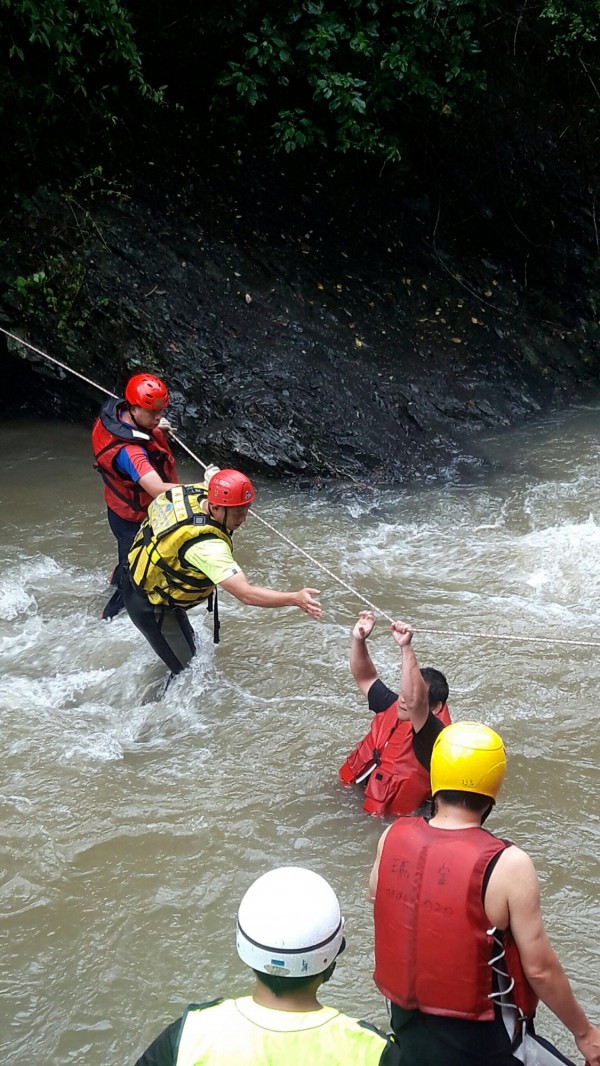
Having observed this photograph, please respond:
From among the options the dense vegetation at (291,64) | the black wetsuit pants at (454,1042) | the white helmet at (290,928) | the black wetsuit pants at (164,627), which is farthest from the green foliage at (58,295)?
the white helmet at (290,928)

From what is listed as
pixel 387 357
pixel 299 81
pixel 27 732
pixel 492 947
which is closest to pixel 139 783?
pixel 27 732

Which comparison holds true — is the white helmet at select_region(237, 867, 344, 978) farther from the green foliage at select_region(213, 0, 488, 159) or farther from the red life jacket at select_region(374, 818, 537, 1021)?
the green foliage at select_region(213, 0, 488, 159)

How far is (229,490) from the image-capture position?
4543 mm

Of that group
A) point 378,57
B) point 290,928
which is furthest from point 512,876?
point 378,57

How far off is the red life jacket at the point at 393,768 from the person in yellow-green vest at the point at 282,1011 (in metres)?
2.36

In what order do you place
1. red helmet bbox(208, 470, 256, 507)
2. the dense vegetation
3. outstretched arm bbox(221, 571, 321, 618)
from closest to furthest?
outstretched arm bbox(221, 571, 321, 618)
red helmet bbox(208, 470, 256, 507)
the dense vegetation

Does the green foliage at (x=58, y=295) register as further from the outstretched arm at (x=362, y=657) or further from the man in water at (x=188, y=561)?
the outstretched arm at (x=362, y=657)

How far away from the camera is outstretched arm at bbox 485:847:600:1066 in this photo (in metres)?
2.24

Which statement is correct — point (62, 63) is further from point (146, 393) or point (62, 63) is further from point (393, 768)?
point (393, 768)

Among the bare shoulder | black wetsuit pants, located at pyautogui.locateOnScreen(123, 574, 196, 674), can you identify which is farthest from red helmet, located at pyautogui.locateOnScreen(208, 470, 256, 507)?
the bare shoulder

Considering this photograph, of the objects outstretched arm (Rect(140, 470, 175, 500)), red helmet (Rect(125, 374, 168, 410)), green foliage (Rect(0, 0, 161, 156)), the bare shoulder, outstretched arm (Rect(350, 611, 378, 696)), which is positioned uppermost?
green foliage (Rect(0, 0, 161, 156))

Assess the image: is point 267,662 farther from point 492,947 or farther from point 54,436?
point 54,436

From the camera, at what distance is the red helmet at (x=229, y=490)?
455 centimetres

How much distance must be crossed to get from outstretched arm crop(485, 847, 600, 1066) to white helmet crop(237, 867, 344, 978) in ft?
1.98
